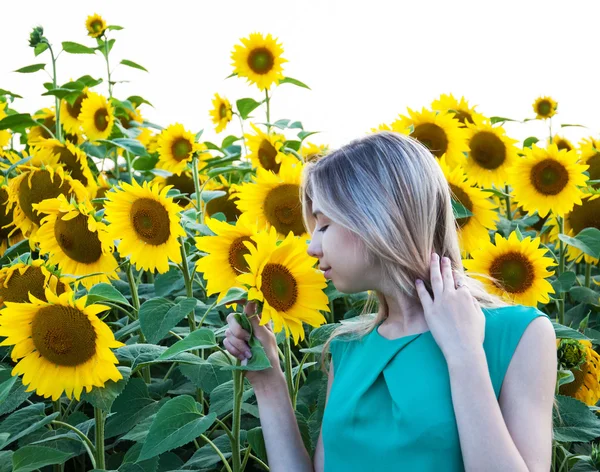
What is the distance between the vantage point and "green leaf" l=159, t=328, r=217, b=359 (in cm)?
152

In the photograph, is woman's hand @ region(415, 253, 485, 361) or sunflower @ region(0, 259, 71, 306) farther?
sunflower @ region(0, 259, 71, 306)

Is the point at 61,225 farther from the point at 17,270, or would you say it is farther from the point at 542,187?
the point at 542,187

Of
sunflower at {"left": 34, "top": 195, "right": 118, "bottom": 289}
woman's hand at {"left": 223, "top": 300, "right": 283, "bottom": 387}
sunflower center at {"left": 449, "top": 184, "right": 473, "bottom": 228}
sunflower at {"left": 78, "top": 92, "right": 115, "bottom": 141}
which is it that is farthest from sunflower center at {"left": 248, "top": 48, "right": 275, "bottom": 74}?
woman's hand at {"left": 223, "top": 300, "right": 283, "bottom": 387}

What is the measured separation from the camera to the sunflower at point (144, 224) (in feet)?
6.46

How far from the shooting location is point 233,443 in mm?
1702

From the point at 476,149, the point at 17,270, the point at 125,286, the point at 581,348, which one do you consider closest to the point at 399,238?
the point at 581,348

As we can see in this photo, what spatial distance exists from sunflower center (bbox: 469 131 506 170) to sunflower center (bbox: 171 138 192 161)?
1014 millimetres

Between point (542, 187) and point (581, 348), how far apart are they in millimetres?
918

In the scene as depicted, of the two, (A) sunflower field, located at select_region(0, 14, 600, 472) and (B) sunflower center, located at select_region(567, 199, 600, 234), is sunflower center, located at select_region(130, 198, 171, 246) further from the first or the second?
(B) sunflower center, located at select_region(567, 199, 600, 234)

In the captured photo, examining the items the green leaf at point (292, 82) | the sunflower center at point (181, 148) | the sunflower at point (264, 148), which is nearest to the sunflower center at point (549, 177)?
the sunflower at point (264, 148)

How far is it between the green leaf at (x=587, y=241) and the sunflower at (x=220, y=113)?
6.29 feet

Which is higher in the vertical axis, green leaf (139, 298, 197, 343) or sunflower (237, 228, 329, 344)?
sunflower (237, 228, 329, 344)

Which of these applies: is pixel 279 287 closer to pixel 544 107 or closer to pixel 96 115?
pixel 96 115

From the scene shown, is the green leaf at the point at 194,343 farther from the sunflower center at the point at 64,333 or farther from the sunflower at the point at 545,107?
the sunflower at the point at 545,107
